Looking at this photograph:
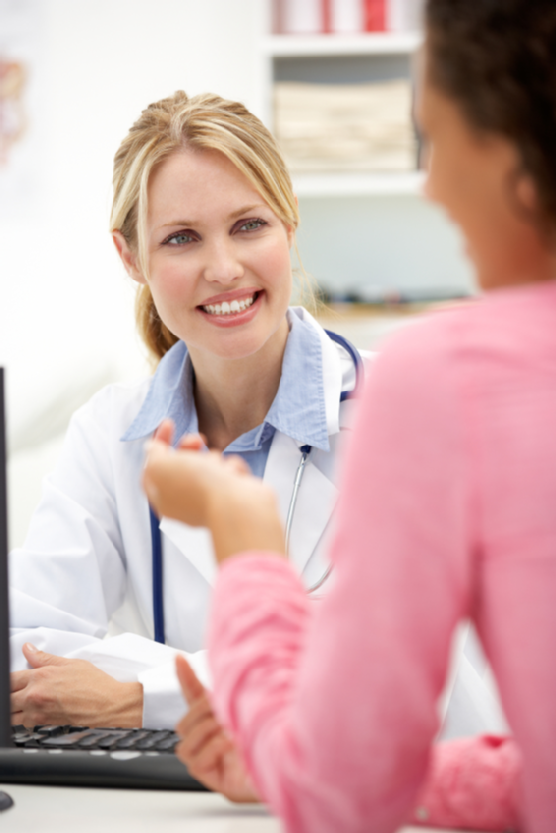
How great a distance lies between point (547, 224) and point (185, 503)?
24cm

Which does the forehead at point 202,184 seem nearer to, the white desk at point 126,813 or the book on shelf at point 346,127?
the white desk at point 126,813

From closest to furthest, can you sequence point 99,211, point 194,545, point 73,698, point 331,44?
1. point 73,698
2. point 194,545
3. point 331,44
4. point 99,211

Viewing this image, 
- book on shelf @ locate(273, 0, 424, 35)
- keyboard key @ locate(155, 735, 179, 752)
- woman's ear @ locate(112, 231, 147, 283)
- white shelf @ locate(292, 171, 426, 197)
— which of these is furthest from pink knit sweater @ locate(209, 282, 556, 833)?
book on shelf @ locate(273, 0, 424, 35)

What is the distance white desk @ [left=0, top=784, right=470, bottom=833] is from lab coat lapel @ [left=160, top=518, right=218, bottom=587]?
477mm

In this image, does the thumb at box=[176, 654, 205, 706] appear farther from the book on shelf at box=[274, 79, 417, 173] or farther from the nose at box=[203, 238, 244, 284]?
the book on shelf at box=[274, 79, 417, 173]

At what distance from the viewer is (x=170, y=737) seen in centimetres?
78

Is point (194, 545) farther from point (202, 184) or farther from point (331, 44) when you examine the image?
point (331, 44)

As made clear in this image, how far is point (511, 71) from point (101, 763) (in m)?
0.61

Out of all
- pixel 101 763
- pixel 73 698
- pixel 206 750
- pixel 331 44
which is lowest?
pixel 73 698

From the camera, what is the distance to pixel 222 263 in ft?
4.07

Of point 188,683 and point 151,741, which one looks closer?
point 188,683

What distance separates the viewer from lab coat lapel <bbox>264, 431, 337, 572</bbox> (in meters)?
1.17

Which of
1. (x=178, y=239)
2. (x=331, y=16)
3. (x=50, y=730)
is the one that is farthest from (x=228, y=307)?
(x=331, y=16)

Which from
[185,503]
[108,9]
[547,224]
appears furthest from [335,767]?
[108,9]
